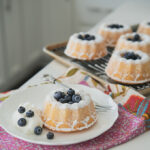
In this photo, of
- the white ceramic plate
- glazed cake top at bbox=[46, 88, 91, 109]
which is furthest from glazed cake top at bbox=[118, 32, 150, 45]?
glazed cake top at bbox=[46, 88, 91, 109]

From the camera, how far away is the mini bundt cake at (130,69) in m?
1.41

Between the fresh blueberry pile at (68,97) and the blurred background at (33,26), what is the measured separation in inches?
79.8

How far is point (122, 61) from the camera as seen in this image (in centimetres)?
142

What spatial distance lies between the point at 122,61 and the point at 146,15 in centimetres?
131

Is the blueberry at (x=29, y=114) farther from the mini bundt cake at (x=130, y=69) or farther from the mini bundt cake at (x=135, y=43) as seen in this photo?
the mini bundt cake at (x=135, y=43)

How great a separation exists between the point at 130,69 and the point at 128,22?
3.51 ft

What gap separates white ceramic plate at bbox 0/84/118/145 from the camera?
94cm

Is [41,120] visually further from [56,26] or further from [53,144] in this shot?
[56,26]

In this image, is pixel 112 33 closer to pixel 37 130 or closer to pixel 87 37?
pixel 87 37

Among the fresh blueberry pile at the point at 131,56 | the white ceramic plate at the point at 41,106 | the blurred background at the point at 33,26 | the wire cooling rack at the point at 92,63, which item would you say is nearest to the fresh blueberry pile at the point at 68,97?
the white ceramic plate at the point at 41,106

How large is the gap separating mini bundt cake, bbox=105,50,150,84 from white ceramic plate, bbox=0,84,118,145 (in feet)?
0.84

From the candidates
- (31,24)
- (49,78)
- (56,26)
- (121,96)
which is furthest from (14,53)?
(121,96)

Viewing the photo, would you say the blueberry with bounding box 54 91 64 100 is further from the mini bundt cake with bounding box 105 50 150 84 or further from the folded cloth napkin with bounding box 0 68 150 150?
the mini bundt cake with bounding box 105 50 150 84

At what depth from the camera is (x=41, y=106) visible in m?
1.15
